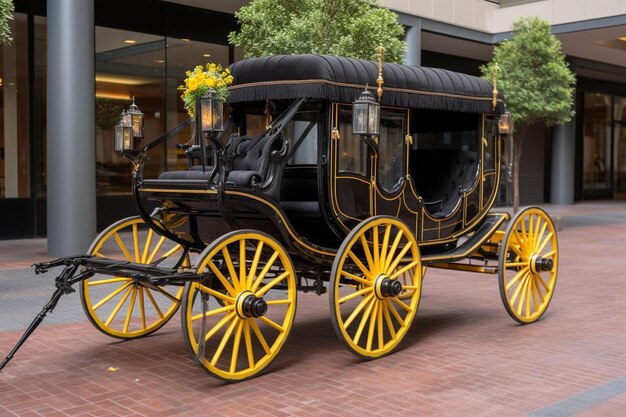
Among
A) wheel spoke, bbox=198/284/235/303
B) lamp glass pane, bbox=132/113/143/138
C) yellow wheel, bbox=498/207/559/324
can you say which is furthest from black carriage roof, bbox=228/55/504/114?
wheel spoke, bbox=198/284/235/303

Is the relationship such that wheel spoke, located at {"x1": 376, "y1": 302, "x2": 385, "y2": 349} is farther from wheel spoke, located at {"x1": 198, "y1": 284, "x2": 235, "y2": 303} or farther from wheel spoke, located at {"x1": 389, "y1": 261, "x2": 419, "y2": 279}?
wheel spoke, located at {"x1": 198, "y1": 284, "x2": 235, "y2": 303}

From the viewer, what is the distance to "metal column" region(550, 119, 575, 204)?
93.2 ft

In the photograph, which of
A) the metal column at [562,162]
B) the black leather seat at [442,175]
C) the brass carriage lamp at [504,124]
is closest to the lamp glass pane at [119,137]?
Answer: the black leather seat at [442,175]

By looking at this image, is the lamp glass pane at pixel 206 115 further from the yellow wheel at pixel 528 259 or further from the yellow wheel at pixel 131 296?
the yellow wheel at pixel 528 259

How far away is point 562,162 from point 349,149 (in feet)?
77.6

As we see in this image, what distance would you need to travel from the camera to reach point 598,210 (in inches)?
1072

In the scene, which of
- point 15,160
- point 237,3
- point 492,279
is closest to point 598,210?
point 237,3

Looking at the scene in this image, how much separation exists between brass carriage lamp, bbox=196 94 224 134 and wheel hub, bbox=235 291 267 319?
1215mm

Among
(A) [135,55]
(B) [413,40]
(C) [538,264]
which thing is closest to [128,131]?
(C) [538,264]

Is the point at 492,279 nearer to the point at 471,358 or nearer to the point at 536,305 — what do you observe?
the point at 536,305

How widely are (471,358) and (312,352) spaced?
133cm

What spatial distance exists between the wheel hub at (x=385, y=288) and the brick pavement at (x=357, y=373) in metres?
0.54

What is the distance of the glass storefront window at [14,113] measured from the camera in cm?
1597

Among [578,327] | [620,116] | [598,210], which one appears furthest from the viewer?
[620,116]
